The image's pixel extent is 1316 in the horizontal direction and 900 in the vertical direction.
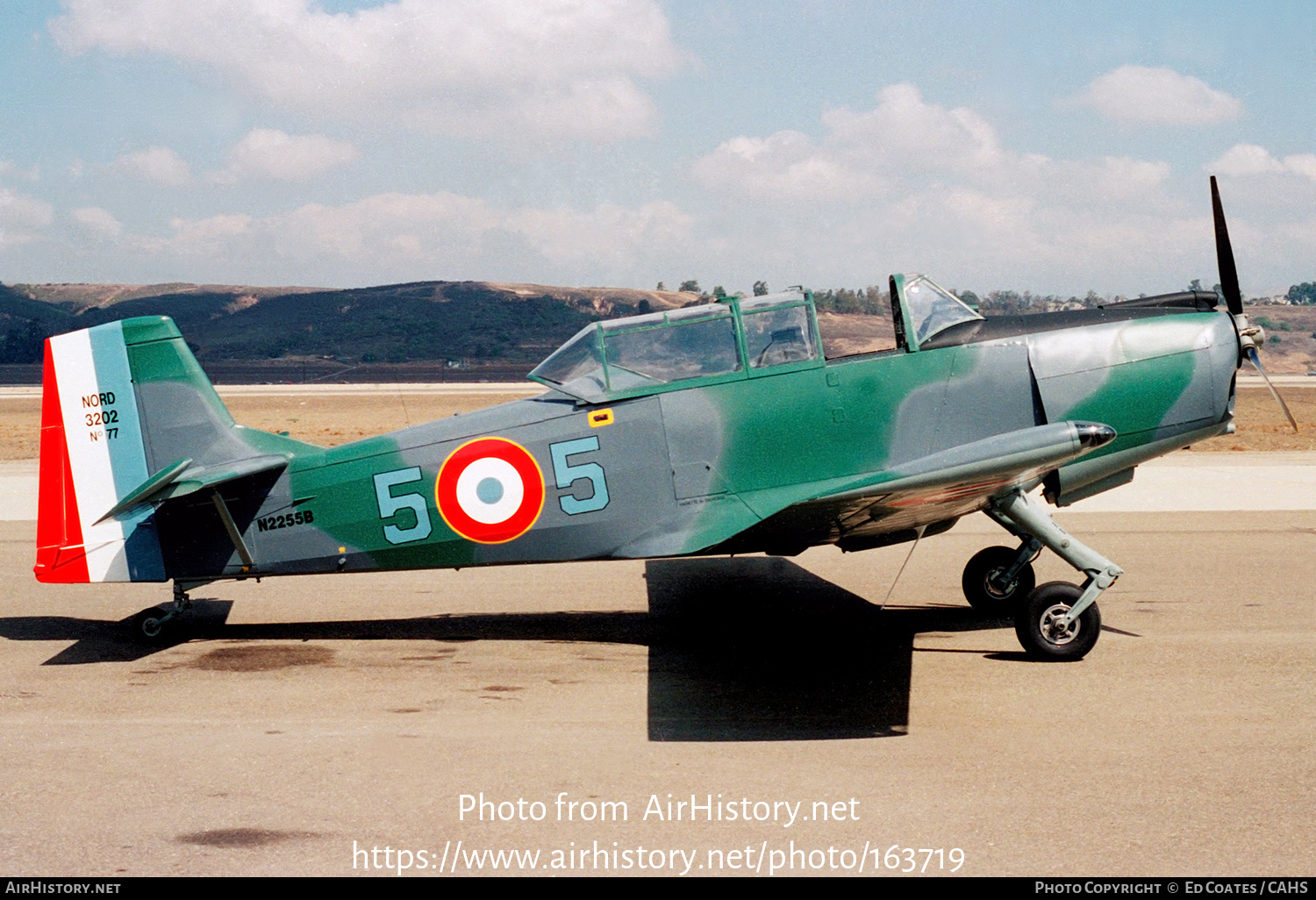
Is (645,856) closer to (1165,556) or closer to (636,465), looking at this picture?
(636,465)

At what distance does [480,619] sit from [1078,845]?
19.2 feet

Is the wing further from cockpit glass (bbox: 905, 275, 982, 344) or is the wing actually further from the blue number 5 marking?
cockpit glass (bbox: 905, 275, 982, 344)

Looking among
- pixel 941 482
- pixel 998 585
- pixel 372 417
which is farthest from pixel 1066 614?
Answer: pixel 372 417

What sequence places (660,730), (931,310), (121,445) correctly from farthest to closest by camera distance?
(121,445) → (931,310) → (660,730)

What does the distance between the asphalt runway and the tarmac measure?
0.09 feet

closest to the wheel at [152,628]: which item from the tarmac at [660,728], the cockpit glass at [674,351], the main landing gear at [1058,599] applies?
the tarmac at [660,728]

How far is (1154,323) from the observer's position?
8.34 meters

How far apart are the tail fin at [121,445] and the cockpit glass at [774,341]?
3.72 m

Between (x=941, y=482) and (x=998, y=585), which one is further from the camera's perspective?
(x=998, y=585)

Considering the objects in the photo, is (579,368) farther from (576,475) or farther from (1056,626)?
(1056,626)

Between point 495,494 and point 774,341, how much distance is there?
2375 mm

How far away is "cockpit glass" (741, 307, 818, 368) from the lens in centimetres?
821

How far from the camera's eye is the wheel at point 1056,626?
793cm

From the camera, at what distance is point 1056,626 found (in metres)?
7.95
